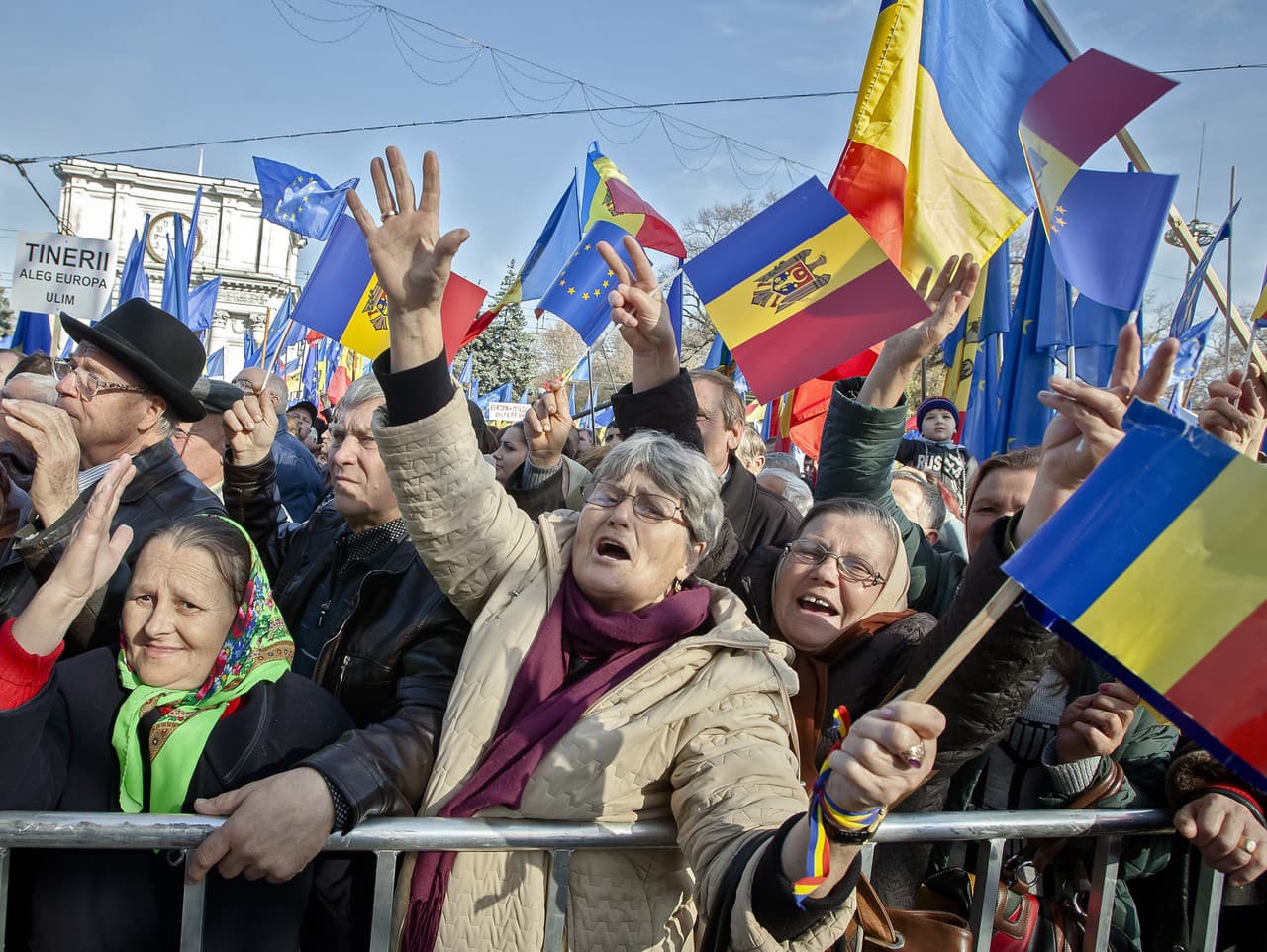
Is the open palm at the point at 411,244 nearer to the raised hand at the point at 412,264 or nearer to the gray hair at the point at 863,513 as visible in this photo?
the raised hand at the point at 412,264

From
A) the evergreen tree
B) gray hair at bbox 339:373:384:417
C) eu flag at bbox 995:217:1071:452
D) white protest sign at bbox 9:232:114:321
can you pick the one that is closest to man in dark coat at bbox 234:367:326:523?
gray hair at bbox 339:373:384:417

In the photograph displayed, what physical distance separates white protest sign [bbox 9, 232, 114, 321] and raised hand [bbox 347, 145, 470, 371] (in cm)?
851

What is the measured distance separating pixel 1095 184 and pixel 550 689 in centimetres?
291

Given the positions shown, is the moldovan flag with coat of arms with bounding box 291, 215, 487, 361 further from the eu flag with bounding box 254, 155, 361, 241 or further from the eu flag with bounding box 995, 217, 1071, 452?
the eu flag with bounding box 254, 155, 361, 241

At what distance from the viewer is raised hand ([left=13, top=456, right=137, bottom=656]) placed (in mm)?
1946

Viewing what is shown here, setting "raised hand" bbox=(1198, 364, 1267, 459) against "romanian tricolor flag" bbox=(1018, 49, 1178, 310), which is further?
"romanian tricolor flag" bbox=(1018, 49, 1178, 310)

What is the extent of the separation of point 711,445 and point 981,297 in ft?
14.3

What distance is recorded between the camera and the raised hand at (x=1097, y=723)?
7.67 feet

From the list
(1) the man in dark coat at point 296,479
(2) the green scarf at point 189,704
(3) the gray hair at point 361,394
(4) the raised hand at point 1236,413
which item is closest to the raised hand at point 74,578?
(2) the green scarf at point 189,704

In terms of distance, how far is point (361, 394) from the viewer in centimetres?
305

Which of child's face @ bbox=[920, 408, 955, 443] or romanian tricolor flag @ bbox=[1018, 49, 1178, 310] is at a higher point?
romanian tricolor flag @ bbox=[1018, 49, 1178, 310]

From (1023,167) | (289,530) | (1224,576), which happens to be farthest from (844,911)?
(1023,167)

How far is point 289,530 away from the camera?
3.71 metres

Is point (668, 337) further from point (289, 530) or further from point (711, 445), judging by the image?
point (289, 530)
